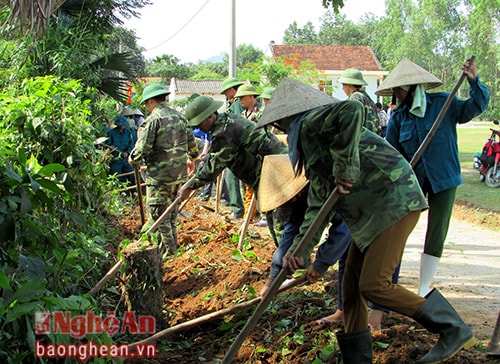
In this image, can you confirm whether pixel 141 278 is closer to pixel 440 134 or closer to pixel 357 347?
pixel 357 347

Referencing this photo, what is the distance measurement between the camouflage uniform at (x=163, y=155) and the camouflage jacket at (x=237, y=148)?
5.22ft

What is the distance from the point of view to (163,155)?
7.01 metres

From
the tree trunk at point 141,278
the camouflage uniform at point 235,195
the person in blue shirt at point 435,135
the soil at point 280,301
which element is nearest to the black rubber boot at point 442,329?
the soil at point 280,301

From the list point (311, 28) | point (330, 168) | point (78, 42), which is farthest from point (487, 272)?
point (311, 28)

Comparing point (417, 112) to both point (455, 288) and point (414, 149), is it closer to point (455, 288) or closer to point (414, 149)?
point (414, 149)

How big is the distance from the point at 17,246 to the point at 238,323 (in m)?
2.15

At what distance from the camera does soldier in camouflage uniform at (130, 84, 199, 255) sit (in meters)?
6.93

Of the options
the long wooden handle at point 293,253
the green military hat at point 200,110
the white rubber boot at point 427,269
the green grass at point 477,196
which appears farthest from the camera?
the green grass at point 477,196

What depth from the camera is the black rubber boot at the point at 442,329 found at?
3484 mm

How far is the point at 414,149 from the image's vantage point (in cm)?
481

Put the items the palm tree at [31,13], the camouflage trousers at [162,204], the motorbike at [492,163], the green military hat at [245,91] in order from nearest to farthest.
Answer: the palm tree at [31,13], the camouflage trousers at [162,204], the green military hat at [245,91], the motorbike at [492,163]

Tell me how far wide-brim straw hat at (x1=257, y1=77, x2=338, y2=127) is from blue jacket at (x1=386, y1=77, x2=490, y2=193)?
1.33 metres

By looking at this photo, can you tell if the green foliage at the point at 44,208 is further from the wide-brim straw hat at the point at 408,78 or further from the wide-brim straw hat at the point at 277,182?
the wide-brim straw hat at the point at 408,78

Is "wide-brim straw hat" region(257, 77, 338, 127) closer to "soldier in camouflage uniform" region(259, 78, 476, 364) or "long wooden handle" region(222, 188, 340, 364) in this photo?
"soldier in camouflage uniform" region(259, 78, 476, 364)
